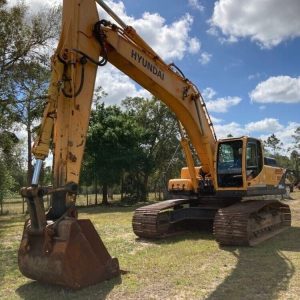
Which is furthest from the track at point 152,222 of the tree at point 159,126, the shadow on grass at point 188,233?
the tree at point 159,126

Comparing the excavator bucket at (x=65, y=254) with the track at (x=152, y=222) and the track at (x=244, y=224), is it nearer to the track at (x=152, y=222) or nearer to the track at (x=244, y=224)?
the track at (x=244, y=224)

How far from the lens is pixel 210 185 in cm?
1168

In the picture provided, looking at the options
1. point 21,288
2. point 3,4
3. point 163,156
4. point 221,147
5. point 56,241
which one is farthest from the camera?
point 163,156

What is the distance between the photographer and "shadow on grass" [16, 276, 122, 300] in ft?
19.7

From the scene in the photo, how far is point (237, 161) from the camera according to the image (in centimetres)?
1100

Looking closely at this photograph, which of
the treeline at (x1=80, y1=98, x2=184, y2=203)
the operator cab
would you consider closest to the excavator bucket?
the operator cab

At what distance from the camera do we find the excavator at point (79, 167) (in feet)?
20.1

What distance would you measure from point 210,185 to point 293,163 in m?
58.8

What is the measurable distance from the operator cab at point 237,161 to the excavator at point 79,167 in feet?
0.08

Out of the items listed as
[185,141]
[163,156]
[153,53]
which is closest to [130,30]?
[153,53]

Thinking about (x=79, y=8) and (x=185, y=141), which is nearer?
(x=79, y=8)

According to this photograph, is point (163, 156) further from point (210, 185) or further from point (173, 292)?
point (173, 292)

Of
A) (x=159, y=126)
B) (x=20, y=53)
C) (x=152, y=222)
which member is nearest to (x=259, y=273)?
(x=152, y=222)

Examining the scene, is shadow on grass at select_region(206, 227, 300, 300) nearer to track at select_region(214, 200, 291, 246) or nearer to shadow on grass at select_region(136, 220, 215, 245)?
track at select_region(214, 200, 291, 246)
